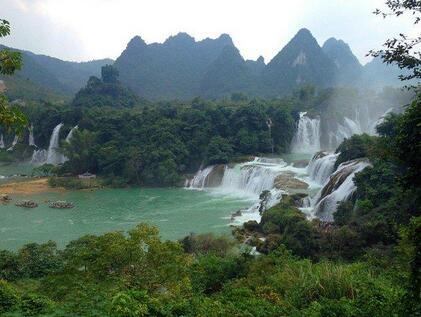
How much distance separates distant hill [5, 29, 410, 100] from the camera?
284ft

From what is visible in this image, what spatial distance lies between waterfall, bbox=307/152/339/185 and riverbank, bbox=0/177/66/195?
16736mm

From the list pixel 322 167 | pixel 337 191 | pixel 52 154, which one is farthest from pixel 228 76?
pixel 337 191

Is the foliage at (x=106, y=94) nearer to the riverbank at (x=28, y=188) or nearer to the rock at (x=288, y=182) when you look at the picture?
the riverbank at (x=28, y=188)

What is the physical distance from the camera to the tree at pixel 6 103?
4773 mm

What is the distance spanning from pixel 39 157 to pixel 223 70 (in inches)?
2108

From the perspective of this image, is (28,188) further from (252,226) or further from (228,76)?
(228,76)

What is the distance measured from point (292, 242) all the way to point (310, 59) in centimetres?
7736

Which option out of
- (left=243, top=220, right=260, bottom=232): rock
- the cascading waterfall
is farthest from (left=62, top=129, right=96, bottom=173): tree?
(left=243, top=220, right=260, bottom=232): rock

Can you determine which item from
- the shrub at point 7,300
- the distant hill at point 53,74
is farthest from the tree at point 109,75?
the shrub at point 7,300

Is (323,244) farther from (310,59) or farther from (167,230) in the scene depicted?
(310,59)

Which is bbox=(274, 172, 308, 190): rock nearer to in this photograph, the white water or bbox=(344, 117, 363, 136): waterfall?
the white water

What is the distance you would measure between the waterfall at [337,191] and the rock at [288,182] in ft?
11.8

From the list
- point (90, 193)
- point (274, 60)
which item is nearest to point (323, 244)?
point (90, 193)

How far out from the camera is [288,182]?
25.0 metres
